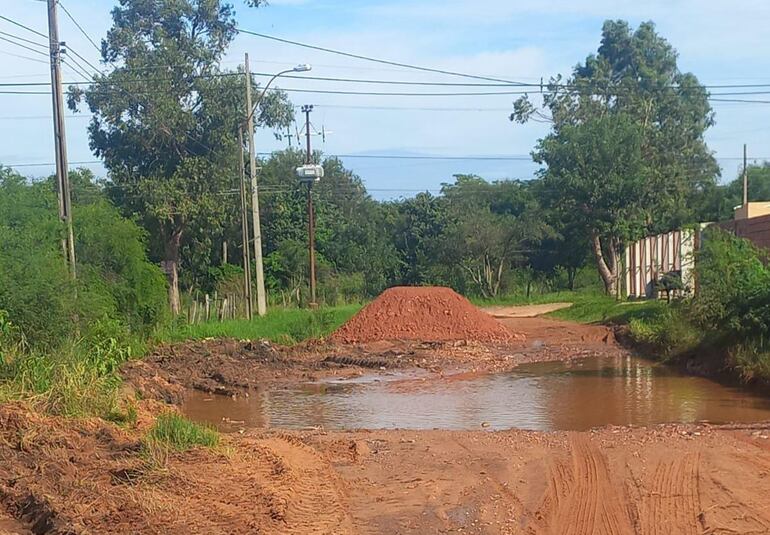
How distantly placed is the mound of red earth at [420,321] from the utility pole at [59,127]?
14151 millimetres

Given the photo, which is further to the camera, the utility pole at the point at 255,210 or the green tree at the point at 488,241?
the green tree at the point at 488,241

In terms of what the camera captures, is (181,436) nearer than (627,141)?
Yes

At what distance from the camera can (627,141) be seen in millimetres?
44375

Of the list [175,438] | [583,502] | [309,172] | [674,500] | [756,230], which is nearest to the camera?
[674,500]

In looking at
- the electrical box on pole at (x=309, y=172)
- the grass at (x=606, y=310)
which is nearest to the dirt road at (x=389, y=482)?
the grass at (x=606, y=310)

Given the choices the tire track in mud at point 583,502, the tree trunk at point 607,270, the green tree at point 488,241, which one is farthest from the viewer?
the green tree at point 488,241

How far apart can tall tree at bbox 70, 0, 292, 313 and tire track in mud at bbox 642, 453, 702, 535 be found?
32.9 metres

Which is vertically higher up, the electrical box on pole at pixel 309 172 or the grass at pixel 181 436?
the electrical box on pole at pixel 309 172

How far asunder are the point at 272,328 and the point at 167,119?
533 inches

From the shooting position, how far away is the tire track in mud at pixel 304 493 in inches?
308

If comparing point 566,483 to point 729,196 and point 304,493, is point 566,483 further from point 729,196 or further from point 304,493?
point 729,196

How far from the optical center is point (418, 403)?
61.1 feet

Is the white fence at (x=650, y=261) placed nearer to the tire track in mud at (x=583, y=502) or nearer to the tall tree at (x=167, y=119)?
the tall tree at (x=167, y=119)

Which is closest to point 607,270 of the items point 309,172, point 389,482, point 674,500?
point 309,172
